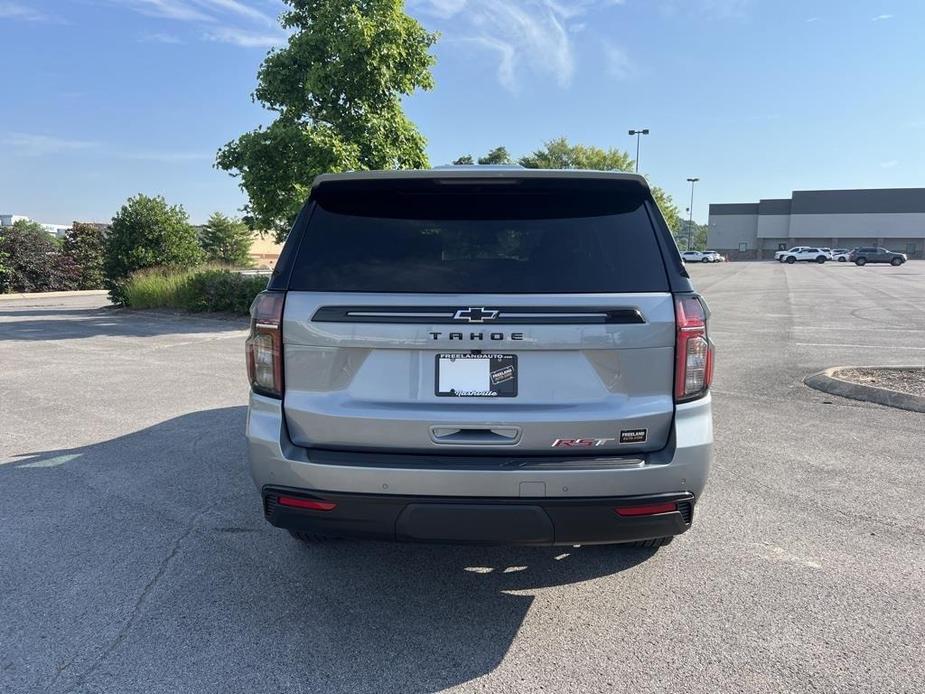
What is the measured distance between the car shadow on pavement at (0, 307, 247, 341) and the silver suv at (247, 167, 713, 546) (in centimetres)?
1137

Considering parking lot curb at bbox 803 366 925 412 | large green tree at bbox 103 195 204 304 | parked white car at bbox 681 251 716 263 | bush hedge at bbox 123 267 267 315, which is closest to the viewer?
parking lot curb at bbox 803 366 925 412

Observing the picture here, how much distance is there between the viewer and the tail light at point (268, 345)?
8.97ft

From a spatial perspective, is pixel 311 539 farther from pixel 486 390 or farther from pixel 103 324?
pixel 103 324

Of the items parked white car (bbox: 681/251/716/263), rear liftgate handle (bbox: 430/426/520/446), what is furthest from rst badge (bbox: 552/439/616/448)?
parked white car (bbox: 681/251/716/263)

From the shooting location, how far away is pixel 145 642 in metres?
2.76

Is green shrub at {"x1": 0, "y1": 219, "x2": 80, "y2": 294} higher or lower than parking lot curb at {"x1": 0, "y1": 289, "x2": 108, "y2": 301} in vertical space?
higher

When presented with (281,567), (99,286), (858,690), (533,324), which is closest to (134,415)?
(281,567)

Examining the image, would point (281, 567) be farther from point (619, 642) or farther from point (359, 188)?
point (359, 188)

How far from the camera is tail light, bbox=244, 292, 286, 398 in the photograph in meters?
2.73

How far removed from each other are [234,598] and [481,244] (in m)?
2.10

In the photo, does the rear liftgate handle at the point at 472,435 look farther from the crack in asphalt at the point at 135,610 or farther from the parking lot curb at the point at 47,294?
the parking lot curb at the point at 47,294

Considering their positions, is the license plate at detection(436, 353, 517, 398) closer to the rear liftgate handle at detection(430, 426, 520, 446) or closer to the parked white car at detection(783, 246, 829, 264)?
the rear liftgate handle at detection(430, 426, 520, 446)

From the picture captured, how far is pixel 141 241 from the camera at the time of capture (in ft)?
60.2

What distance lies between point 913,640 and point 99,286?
32071 millimetres
